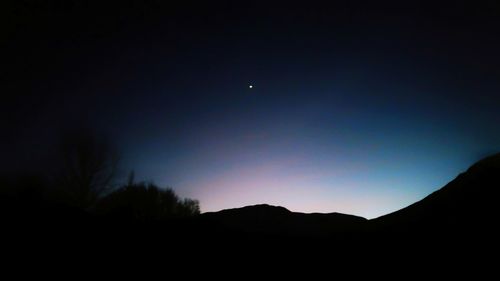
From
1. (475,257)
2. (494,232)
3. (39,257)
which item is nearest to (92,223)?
(39,257)

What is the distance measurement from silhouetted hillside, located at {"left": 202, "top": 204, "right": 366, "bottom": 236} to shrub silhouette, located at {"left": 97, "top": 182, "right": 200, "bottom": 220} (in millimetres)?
12942

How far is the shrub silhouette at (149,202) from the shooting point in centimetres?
2847

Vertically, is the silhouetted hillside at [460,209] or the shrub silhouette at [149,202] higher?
the shrub silhouette at [149,202]

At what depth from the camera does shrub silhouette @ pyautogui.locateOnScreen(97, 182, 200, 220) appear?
2847 centimetres

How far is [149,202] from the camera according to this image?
102ft

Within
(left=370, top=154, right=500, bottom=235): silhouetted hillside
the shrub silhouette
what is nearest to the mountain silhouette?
(left=370, top=154, right=500, bottom=235): silhouetted hillside

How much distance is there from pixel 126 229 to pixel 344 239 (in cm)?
701

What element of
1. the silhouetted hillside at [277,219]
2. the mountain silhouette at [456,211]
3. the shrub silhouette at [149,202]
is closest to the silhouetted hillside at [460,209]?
the mountain silhouette at [456,211]

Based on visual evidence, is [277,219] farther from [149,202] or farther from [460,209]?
[149,202]

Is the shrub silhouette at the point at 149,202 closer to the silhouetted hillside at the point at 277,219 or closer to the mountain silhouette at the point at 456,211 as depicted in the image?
the silhouetted hillside at the point at 277,219

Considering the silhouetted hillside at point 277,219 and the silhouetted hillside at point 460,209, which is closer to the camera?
the silhouetted hillside at point 460,209

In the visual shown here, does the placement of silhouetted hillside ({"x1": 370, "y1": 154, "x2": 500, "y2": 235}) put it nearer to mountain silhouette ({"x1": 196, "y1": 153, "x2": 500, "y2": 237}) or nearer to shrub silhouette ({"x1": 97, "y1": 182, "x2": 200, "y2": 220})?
mountain silhouette ({"x1": 196, "y1": 153, "x2": 500, "y2": 237})

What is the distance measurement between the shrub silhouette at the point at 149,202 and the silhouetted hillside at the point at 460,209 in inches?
872

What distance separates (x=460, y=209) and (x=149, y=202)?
1112 inches
